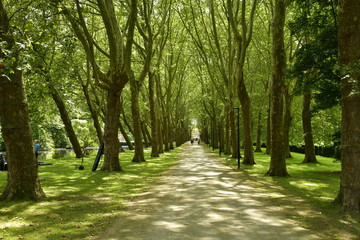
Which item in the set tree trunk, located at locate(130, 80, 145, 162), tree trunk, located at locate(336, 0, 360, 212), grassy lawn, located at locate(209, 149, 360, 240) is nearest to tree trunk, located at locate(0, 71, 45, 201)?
grassy lawn, located at locate(209, 149, 360, 240)

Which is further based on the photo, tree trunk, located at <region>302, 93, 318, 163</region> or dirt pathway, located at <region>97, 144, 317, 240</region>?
tree trunk, located at <region>302, 93, 318, 163</region>

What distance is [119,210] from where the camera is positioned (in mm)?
9297

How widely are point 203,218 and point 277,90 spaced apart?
33.3 feet

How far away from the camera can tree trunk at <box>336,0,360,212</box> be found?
8898 mm

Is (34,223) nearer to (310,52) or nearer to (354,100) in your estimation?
(354,100)

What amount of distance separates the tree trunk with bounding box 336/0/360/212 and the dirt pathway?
176cm

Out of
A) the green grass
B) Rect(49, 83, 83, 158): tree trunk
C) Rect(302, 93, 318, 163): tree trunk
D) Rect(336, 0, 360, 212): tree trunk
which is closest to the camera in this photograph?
the green grass

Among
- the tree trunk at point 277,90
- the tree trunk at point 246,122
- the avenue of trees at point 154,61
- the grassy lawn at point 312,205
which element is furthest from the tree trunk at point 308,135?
the grassy lawn at point 312,205

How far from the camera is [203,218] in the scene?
8.20 meters

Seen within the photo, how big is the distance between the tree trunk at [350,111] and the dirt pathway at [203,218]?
1.76 meters

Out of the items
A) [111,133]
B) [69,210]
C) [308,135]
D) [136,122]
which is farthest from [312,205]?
[308,135]

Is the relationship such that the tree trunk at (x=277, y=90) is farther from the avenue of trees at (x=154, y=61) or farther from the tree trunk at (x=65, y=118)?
the tree trunk at (x=65, y=118)

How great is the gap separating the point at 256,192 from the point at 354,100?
15.5 feet

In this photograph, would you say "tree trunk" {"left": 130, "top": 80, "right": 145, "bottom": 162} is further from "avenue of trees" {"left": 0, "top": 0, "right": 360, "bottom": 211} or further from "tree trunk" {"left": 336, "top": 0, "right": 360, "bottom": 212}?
"tree trunk" {"left": 336, "top": 0, "right": 360, "bottom": 212}
